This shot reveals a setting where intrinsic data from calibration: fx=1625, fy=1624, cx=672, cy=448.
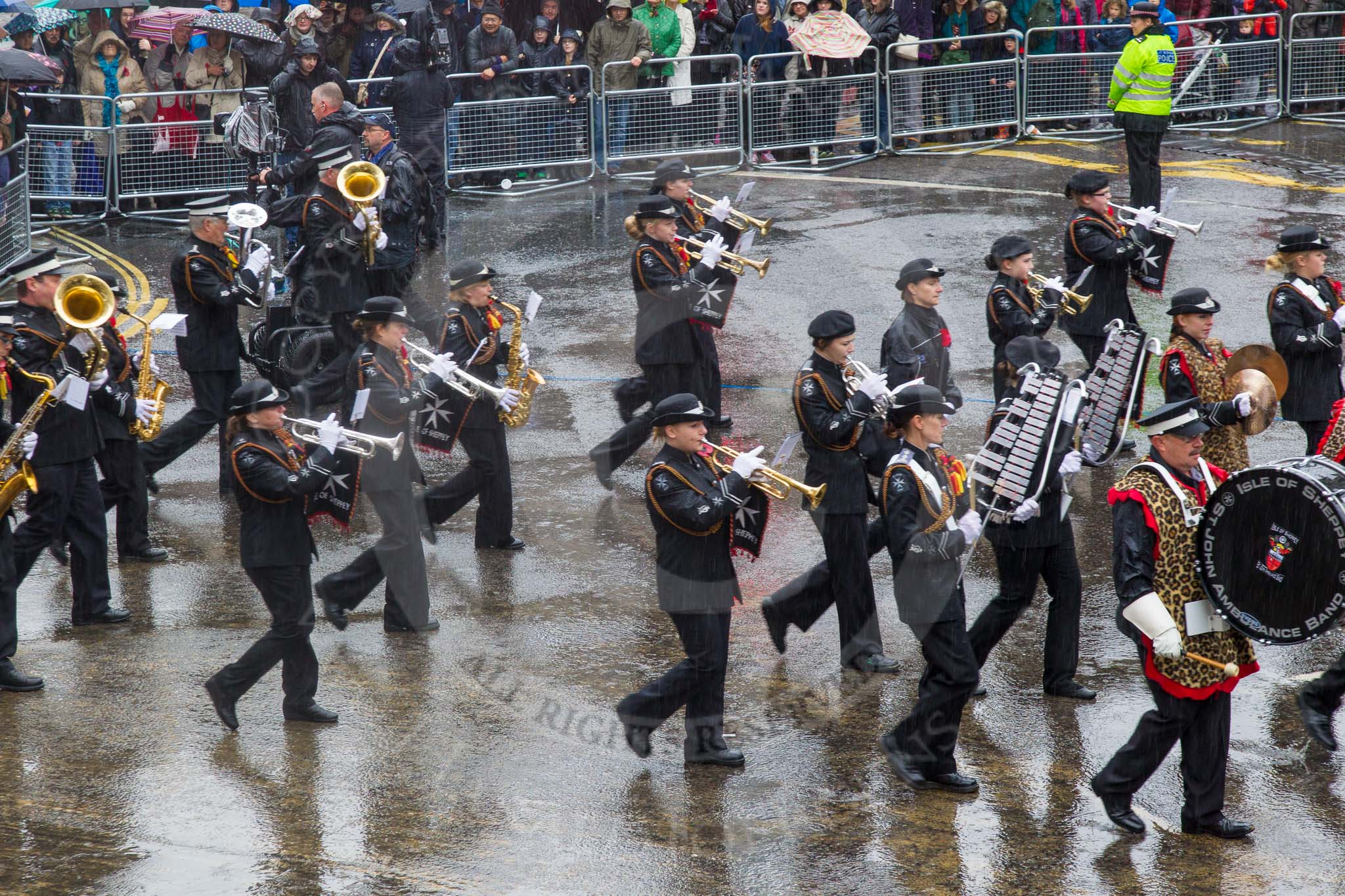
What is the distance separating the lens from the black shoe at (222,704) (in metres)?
7.76

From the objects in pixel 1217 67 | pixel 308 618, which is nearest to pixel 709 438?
pixel 308 618

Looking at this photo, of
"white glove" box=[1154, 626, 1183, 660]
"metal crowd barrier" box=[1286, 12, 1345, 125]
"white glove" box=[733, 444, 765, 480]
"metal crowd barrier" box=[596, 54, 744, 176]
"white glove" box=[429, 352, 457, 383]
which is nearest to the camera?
"white glove" box=[1154, 626, 1183, 660]

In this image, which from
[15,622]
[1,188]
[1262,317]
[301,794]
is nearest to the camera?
[301,794]

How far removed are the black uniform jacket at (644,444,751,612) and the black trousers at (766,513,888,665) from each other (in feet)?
3.34

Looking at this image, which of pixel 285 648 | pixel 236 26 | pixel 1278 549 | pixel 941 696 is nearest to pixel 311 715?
pixel 285 648

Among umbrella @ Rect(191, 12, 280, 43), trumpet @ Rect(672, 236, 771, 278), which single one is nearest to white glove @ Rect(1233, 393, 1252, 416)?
trumpet @ Rect(672, 236, 771, 278)

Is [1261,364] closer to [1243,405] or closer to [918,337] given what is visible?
→ [1243,405]

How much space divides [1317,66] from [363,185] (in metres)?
13.4

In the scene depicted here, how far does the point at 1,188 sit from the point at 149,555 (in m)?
6.75

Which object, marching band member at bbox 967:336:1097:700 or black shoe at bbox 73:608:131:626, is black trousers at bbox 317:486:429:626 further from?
marching band member at bbox 967:336:1097:700

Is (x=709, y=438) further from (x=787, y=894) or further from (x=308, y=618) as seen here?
(x=787, y=894)

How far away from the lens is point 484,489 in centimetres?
1005

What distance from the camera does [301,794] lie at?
715cm

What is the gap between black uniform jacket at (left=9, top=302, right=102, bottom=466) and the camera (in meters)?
8.80
